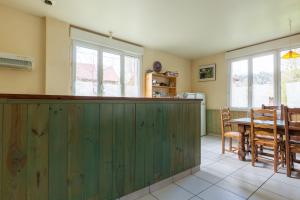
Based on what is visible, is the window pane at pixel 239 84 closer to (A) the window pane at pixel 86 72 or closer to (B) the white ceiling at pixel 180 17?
(B) the white ceiling at pixel 180 17

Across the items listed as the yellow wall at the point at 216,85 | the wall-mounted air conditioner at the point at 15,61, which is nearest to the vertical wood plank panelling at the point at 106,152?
the wall-mounted air conditioner at the point at 15,61

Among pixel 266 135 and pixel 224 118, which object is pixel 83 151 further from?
pixel 224 118

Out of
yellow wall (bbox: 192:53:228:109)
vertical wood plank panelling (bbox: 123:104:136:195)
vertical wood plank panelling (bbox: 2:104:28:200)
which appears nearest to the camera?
vertical wood plank panelling (bbox: 2:104:28:200)

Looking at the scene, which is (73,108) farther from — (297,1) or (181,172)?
(297,1)

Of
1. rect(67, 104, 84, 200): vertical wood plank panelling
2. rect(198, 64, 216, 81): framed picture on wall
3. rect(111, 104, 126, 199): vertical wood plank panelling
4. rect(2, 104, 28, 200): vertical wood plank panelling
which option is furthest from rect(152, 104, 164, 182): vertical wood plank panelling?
rect(198, 64, 216, 81): framed picture on wall

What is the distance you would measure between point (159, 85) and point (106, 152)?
134 inches

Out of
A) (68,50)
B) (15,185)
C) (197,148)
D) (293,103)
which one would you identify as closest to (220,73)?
(293,103)

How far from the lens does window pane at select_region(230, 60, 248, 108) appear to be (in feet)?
15.2

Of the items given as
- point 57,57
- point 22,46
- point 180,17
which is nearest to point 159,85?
point 180,17

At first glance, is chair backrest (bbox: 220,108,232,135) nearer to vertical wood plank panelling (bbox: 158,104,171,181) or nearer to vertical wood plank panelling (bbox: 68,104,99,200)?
vertical wood plank panelling (bbox: 158,104,171,181)

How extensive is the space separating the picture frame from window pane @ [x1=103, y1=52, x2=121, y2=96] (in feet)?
9.88

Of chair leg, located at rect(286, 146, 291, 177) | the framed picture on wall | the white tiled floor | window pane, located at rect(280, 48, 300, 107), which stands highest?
the framed picture on wall

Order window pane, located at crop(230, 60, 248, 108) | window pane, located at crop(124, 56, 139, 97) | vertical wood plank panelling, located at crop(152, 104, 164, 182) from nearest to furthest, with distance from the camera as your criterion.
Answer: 1. vertical wood plank panelling, located at crop(152, 104, 164, 182)
2. window pane, located at crop(124, 56, 139, 97)
3. window pane, located at crop(230, 60, 248, 108)

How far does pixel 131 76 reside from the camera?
4.39 meters
